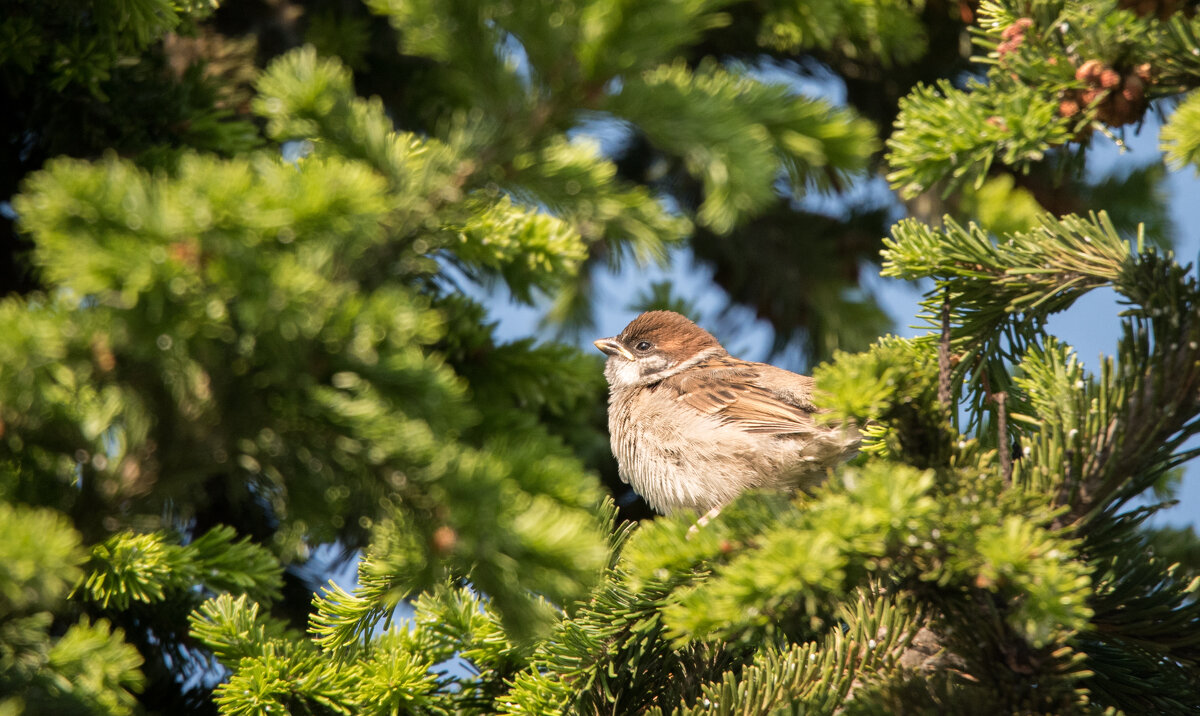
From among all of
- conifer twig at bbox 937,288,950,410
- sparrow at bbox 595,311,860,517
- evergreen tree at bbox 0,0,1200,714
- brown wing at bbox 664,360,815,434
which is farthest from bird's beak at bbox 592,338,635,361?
conifer twig at bbox 937,288,950,410

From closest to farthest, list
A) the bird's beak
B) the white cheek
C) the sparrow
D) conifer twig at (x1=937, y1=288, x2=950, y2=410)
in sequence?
conifer twig at (x1=937, y1=288, x2=950, y2=410)
the sparrow
the white cheek
the bird's beak

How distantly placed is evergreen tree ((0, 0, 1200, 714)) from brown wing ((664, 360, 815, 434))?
0.88 m

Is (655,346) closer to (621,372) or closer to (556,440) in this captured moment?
(621,372)

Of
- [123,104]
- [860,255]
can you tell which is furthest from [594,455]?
[123,104]

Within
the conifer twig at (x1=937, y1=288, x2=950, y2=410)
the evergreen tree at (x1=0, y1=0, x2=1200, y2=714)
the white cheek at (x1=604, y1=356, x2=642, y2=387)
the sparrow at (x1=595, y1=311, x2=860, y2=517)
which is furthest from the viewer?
the white cheek at (x1=604, y1=356, x2=642, y2=387)

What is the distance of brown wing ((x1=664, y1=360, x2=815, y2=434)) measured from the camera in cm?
315

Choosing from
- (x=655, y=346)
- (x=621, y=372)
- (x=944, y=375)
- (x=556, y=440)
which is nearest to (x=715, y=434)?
(x=621, y=372)

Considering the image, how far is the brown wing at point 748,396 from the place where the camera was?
3.15 meters

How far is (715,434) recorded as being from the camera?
10.7 feet

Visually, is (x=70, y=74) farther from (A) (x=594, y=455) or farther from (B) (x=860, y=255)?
(B) (x=860, y=255)

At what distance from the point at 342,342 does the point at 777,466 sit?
2160mm

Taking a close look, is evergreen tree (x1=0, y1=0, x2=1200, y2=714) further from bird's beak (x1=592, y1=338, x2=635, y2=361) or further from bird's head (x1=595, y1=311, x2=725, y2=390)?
bird's beak (x1=592, y1=338, x2=635, y2=361)

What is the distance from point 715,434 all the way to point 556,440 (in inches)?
58.4

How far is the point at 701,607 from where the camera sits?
1.29 m
